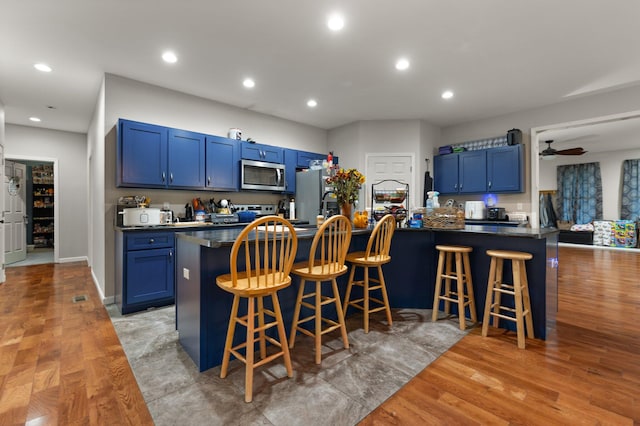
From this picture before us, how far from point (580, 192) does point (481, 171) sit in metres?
6.18

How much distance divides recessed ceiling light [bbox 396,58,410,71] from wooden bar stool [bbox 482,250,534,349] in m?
2.21

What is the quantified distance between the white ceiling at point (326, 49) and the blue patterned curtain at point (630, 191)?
20.5 ft

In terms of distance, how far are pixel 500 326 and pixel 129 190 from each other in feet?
14.4

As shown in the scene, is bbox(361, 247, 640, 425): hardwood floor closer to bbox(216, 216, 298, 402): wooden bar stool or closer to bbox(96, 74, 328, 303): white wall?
bbox(216, 216, 298, 402): wooden bar stool

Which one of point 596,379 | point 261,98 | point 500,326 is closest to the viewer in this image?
point 596,379

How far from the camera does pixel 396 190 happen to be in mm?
5648

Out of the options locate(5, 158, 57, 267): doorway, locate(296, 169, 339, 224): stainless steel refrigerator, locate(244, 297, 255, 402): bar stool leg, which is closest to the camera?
locate(244, 297, 255, 402): bar stool leg

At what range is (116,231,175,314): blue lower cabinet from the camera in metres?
3.27

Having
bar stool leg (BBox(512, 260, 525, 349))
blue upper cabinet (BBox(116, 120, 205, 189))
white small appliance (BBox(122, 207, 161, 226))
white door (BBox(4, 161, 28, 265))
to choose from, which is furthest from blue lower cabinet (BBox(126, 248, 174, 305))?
white door (BBox(4, 161, 28, 265))

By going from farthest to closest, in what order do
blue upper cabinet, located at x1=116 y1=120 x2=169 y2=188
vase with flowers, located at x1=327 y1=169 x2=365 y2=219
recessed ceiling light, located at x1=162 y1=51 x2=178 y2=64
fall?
blue upper cabinet, located at x1=116 y1=120 x2=169 y2=188, recessed ceiling light, located at x1=162 y1=51 x2=178 y2=64, vase with flowers, located at x1=327 y1=169 x2=365 y2=219

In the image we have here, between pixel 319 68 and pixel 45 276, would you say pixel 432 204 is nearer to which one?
pixel 319 68

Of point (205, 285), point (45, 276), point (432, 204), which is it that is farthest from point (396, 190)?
point (45, 276)

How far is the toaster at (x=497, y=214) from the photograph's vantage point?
16.6ft

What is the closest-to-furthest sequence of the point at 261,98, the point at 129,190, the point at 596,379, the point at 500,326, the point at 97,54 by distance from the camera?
the point at 596,379 → the point at 500,326 → the point at 97,54 → the point at 129,190 → the point at 261,98
